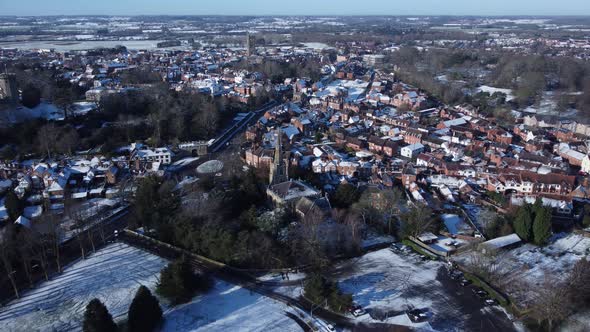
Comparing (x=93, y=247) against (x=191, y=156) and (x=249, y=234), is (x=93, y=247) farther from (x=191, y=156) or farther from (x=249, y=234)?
(x=191, y=156)

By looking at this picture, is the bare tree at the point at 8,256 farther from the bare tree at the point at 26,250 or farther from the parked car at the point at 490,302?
the parked car at the point at 490,302

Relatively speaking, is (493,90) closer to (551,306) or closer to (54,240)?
(551,306)

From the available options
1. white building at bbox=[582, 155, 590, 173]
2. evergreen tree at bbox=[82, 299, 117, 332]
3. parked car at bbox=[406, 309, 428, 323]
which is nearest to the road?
evergreen tree at bbox=[82, 299, 117, 332]

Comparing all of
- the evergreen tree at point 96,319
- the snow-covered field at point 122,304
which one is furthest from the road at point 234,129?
the evergreen tree at point 96,319

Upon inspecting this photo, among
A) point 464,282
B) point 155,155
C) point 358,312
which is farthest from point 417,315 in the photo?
point 155,155

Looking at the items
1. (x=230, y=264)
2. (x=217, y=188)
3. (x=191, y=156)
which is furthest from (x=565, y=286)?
(x=191, y=156)
